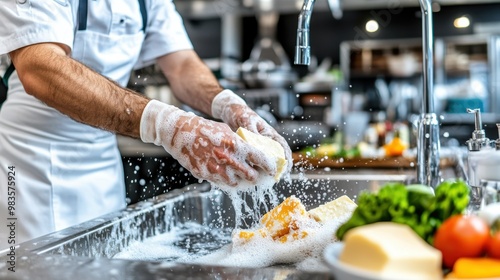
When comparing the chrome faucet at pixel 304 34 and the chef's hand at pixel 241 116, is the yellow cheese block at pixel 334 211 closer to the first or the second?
the chef's hand at pixel 241 116

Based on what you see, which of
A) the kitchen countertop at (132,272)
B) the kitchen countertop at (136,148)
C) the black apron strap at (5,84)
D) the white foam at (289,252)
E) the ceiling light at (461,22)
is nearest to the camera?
the kitchen countertop at (132,272)

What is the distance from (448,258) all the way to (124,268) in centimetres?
43

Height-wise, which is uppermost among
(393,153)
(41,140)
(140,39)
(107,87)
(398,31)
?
(398,31)

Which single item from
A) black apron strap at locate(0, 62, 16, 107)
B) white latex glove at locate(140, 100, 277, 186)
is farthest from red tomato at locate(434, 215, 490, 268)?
black apron strap at locate(0, 62, 16, 107)

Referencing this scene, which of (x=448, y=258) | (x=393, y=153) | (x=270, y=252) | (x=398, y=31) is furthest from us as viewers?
(x=398, y=31)

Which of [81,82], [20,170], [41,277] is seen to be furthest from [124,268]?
[20,170]

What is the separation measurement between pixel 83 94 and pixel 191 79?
658mm

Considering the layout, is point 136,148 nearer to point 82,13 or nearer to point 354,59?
point 354,59

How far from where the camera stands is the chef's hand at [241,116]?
4.33 ft

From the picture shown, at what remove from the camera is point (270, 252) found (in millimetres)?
1031

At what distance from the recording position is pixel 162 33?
186cm

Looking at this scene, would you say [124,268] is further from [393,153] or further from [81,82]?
[393,153]

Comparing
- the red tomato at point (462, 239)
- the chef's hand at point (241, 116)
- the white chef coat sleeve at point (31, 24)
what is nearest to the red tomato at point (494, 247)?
the red tomato at point (462, 239)

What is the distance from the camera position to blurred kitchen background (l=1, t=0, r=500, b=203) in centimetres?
550
